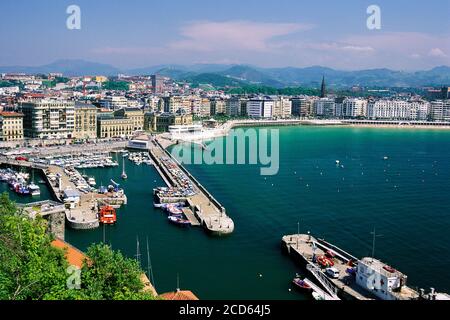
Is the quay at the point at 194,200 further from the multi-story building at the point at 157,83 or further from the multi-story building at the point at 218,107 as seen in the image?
the multi-story building at the point at 157,83

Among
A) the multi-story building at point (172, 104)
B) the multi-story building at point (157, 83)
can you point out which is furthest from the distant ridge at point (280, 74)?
the multi-story building at point (172, 104)

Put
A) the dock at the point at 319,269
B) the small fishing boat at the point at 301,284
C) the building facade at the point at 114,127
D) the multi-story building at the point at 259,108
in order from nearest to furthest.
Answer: the dock at the point at 319,269
the small fishing boat at the point at 301,284
the building facade at the point at 114,127
the multi-story building at the point at 259,108

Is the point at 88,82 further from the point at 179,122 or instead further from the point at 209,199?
the point at 209,199

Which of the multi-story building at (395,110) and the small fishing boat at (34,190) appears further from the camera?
the multi-story building at (395,110)

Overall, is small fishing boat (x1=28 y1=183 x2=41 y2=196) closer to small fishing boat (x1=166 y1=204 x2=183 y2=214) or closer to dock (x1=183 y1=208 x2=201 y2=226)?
small fishing boat (x1=166 y1=204 x2=183 y2=214)

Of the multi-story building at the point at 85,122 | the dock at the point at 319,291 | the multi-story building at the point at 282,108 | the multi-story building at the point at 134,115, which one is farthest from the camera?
the multi-story building at the point at 282,108
